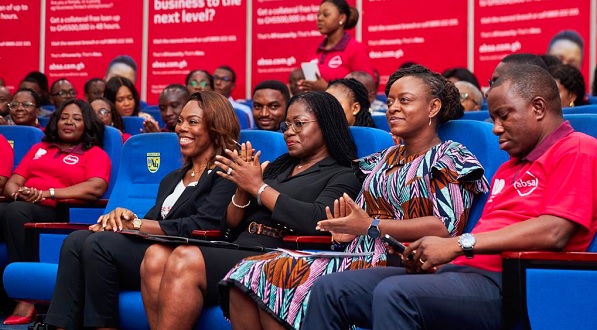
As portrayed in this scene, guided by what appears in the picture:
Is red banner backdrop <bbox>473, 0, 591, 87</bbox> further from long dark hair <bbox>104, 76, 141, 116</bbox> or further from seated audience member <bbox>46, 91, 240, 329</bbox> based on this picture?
seated audience member <bbox>46, 91, 240, 329</bbox>

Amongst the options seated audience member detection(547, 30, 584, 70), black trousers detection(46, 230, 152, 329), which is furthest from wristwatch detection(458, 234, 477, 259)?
seated audience member detection(547, 30, 584, 70)

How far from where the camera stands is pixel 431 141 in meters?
3.37

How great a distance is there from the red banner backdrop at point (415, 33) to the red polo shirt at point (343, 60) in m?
1.70

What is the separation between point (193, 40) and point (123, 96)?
102 inches

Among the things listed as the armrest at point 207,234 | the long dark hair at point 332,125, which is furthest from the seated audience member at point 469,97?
the armrest at point 207,234

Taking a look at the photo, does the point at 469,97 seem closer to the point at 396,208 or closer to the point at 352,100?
the point at 352,100

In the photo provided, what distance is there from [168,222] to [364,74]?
260cm

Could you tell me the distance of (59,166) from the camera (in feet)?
18.0

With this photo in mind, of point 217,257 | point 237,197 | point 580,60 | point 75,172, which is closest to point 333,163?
point 237,197

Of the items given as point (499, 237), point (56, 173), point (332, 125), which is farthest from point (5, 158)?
point (499, 237)

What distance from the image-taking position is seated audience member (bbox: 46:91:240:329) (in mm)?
3729

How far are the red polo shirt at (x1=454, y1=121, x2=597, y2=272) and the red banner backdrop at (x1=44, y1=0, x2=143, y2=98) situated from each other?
790 centimetres

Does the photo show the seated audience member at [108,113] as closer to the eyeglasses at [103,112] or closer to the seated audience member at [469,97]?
the eyeglasses at [103,112]

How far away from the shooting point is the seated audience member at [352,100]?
15.3 ft
